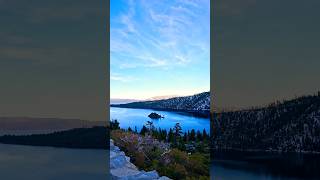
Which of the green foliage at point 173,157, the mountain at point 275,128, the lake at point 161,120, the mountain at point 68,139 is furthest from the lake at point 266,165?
the mountain at point 68,139

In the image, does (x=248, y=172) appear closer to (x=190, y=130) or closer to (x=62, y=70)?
(x=190, y=130)

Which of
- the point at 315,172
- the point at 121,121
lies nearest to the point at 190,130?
the point at 121,121

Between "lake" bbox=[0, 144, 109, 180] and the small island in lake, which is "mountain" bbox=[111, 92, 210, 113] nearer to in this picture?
the small island in lake

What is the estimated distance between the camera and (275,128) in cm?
728

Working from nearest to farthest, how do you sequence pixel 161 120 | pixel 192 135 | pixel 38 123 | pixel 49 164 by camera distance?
1. pixel 192 135
2. pixel 161 120
3. pixel 49 164
4. pixel 38 123

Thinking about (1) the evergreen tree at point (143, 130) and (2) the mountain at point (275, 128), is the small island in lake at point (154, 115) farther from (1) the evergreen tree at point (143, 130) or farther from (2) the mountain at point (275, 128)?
(2) the mountain at point (275, 128)

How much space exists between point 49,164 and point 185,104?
231cm

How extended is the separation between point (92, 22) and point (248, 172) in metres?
3.19

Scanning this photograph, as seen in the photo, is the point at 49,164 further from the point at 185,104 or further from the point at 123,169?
the point at 185,104

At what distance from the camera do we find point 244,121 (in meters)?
7.24

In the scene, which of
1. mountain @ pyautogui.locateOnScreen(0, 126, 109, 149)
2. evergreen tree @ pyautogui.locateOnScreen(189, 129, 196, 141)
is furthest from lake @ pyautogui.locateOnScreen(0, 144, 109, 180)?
evergreen tree @ pyautogui.locateOnScreen(189, 129, 196, 141)

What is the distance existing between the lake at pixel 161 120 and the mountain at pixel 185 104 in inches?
3.3

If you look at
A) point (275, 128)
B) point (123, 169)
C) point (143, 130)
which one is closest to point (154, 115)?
point (143, 130)

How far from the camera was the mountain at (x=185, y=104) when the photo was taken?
5.74 m
